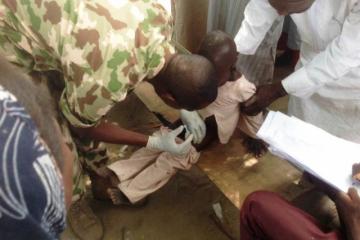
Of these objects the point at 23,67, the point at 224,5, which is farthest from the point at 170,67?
the point at 224,5

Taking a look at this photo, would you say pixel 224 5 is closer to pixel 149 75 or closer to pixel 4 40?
pixel 149 75

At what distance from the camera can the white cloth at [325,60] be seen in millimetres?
1400

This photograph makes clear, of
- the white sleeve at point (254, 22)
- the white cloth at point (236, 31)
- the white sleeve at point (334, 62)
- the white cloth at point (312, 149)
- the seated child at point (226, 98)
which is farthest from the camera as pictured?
the white cloth at point (236, 31)

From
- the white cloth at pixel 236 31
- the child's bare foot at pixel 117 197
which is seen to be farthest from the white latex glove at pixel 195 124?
the white cloth at pixel 236 31

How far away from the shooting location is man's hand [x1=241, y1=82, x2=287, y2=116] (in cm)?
156

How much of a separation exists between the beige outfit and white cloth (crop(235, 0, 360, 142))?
1.78ft

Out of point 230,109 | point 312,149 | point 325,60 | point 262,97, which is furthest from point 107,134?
point 325,60

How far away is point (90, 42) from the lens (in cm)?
109

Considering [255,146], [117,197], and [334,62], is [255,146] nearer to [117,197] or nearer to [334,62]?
[334,62]

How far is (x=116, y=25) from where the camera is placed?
1.13 metres

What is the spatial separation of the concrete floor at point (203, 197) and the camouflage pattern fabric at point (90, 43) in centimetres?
66

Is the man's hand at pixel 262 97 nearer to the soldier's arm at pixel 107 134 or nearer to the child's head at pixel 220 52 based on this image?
the child's head at pixel 220 52

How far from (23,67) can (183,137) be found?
2.39 ft

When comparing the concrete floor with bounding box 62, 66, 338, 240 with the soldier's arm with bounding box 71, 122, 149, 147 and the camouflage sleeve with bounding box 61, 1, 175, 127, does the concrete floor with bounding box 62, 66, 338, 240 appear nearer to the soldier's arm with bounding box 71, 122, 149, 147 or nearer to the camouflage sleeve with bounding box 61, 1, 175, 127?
the soldier's arm with bounding box 71, 122, 149, 147
